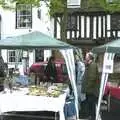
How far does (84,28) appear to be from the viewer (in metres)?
30.9

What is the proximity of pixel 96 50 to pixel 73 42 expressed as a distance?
17.9m

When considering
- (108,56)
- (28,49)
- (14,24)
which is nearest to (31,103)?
(28,49)

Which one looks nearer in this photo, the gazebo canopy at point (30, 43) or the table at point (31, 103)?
the table at point (31, 103)

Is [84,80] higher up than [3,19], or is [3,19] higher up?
[3,19]

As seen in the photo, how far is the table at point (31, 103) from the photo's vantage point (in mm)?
11938

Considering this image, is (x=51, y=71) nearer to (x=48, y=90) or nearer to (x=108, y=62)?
(x=48, y=90)

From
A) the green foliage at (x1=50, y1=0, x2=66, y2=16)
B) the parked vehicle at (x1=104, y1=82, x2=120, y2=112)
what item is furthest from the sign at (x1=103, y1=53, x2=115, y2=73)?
the green foliage at (x1=50, y1=0, x2=66, y2=16)

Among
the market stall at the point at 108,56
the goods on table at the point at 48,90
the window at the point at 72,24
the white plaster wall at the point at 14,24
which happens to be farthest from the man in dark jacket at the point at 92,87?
the white plaster wall at the point at 14,24

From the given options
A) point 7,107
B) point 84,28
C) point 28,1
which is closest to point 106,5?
point 28,1

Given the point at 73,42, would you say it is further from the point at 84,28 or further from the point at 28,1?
the point at 28,1

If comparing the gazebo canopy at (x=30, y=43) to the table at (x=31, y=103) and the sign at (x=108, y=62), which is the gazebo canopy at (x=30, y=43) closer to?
the sign at (x=108, y=62)

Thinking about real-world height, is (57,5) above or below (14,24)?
above

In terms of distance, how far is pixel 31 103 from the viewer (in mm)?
12023

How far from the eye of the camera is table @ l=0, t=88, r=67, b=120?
1194cm
